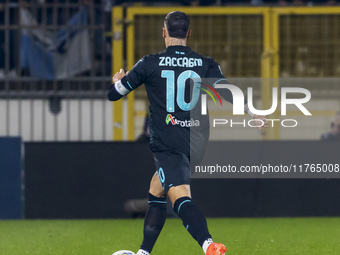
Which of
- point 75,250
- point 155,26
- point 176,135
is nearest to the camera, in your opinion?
point 176,135

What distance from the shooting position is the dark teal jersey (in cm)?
563

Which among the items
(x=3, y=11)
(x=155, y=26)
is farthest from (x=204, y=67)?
(x=3, y=11)

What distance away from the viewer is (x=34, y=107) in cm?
1028

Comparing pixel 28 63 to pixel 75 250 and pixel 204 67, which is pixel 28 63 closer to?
pixel 75 250

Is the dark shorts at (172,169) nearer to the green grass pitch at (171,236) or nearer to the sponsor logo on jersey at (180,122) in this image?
the sponsor logo on jersey at (180,122)

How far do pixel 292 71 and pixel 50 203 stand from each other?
10.1ft

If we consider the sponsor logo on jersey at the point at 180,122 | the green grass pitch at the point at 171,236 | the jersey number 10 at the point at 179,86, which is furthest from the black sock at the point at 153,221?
the green grass pitch at the point at 171,236

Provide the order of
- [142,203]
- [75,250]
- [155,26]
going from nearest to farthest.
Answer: [75,250]
[142,203]
[155,26]

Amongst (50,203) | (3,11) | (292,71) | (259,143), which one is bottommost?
(50,203)

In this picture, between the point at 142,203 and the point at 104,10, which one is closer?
the point at 142,203

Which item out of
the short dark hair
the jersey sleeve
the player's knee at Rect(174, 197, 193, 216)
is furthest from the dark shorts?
the short dark hair

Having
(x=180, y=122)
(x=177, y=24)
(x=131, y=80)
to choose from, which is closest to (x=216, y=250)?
(x=180, y=122)

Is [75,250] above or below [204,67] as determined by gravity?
below

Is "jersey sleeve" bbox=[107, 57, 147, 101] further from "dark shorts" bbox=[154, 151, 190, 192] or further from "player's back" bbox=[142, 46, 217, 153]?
"dark shorts" bbox=[154, 151, 190, 192]
